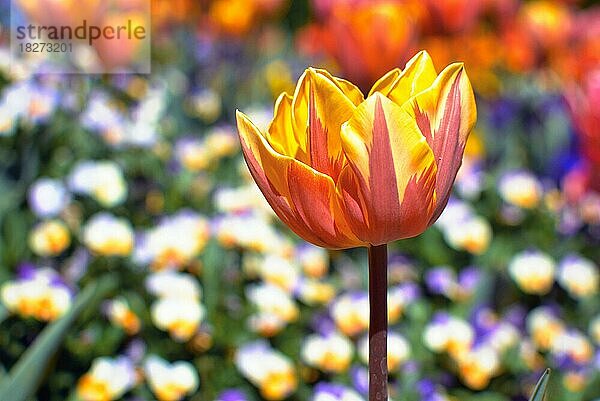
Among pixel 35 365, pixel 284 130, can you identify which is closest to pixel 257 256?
pixel 35 365

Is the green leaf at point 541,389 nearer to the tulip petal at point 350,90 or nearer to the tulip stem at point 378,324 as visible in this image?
the tulip stem at point 378,324

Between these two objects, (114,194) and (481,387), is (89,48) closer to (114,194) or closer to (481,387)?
(114,194)

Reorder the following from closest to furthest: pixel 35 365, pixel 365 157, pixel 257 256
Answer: pixel 365 157 < pixel 35 365 < pixel 257 256

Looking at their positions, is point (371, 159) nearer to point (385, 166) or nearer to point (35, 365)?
point (385, 166)

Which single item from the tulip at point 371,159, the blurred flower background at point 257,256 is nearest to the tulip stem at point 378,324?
the tulip at point 371,159

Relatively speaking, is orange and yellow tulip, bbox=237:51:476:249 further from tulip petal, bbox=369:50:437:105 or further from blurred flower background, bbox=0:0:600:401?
blurred flower background, bbox=0:0:600:401

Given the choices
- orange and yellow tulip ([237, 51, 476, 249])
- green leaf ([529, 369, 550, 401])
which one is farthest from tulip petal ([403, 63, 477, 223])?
green leaf ([529, 369, 550, 401])
